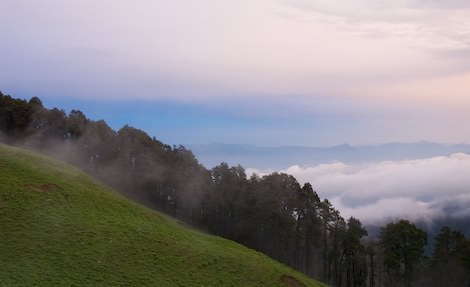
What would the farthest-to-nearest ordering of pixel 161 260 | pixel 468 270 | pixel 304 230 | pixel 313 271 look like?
pixel 313 271, pixel 304 230, pixel 468 270, pixel 161 260

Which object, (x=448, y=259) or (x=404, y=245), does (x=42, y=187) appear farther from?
(x=448, y=259)

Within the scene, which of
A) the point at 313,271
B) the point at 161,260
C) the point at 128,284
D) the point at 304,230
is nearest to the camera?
the point at 128,284

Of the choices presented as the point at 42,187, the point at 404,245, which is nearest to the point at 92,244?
the point at 42,187

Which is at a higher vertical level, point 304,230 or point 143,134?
point 143,134

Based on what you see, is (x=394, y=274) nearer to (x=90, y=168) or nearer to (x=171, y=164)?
(x=171, y=164)

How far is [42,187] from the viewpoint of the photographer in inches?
2315

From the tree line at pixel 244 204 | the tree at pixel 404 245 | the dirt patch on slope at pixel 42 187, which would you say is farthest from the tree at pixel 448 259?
the dirt patch on slope at pixel 42 187

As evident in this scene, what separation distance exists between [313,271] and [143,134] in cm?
5116

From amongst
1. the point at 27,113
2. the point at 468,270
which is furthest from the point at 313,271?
the point at 27,113

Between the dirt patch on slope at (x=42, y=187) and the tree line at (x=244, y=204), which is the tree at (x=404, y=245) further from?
the dirt patch on slope at (x=42, y=187)

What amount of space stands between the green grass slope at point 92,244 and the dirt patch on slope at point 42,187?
0.11 metres

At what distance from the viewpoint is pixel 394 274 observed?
104 m

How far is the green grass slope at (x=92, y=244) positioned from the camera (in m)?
44.8

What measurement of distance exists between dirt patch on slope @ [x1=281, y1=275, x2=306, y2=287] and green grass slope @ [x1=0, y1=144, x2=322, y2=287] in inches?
6.2
